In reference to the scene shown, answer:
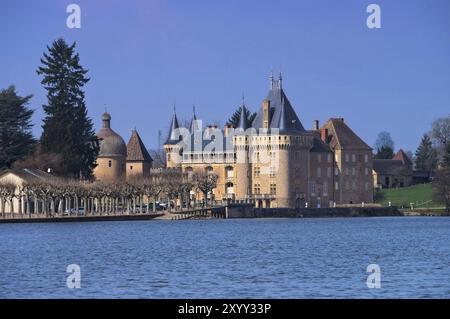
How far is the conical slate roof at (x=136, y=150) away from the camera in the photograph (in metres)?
127

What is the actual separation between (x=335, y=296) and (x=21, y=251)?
21.6 m

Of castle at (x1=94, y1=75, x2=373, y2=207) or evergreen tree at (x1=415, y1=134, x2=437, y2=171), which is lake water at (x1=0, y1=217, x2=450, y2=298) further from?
evergreen tree at (x1=415, y1=134, x2=437, y2=171)

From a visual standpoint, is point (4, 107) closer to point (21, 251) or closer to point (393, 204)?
point (393, 204)

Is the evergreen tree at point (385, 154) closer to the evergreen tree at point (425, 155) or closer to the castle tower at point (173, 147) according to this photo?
the evergreen tree at point (425, 155)

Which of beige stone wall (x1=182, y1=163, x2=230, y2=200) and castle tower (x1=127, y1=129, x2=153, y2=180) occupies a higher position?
castle tower (x1=127, y1=129, x2=153, y2=180)

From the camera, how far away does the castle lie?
117 m

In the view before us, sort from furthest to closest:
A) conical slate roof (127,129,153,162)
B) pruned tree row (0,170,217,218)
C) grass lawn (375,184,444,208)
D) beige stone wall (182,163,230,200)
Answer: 1. conical slate roof (127,129,153,162)
2. grass lawn (375,184,444,208)
3. beige stone wall (182,163,230,200)
4. pruned tree row (0,170,217,218)

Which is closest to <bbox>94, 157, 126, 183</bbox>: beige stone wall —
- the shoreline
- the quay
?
the quay

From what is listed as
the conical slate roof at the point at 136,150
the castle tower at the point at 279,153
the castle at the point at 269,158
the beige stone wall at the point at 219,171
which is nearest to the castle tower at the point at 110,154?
the castle at the point at 269,158

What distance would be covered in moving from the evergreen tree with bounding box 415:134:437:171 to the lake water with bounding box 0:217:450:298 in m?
82.0

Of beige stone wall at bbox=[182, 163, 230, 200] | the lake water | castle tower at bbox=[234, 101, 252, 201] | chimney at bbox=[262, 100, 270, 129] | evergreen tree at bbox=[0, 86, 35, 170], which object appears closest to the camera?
the lake water

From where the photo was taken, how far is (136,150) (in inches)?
5012

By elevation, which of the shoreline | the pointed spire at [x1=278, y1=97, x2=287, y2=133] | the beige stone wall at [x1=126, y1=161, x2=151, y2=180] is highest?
the pointed spire at [x1=278, y1=97, x2=287, y2=133]

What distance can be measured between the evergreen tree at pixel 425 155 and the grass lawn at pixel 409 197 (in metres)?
16.8
